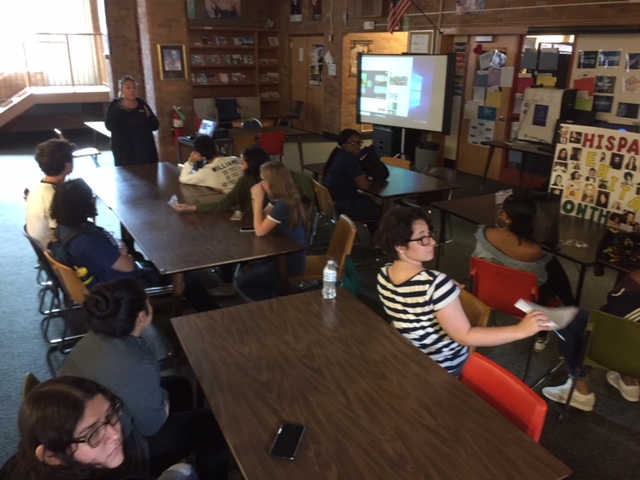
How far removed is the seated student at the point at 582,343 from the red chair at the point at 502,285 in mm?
223

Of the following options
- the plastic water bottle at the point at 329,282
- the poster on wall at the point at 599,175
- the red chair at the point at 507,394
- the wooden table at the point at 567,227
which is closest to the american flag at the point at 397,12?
the wooden table at the point at 567,227

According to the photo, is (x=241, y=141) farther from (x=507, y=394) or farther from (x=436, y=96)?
(x=507, y=394)

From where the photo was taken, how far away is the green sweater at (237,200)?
3.65m

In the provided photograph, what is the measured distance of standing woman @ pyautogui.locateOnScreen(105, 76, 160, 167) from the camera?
524cm

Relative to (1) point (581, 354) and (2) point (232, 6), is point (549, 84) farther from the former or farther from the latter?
(2) point (232, 6)

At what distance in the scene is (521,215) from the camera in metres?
2.87

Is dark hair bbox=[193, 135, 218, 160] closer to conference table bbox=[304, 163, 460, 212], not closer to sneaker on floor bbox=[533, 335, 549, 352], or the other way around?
conference table bbox=[304, 163, 460, 212]

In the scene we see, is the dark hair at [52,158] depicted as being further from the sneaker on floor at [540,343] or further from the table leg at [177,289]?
the sneaker on floor at [540,343]

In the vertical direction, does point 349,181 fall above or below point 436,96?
below

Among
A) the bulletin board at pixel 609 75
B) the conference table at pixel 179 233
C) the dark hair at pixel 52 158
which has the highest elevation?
the bulletin board at pixel 609 75

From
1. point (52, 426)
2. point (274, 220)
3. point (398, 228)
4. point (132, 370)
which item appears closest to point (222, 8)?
point (274, 220)

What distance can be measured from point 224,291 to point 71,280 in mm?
1366

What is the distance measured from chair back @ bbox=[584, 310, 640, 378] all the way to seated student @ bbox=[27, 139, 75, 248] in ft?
10.3

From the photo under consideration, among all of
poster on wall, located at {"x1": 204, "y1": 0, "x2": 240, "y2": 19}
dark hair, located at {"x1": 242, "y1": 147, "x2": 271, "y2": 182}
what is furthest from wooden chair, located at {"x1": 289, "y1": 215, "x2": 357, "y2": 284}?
poster on wall, located at {"x1": 204, "y1": 0, "x2": 240, "y2": 19}
